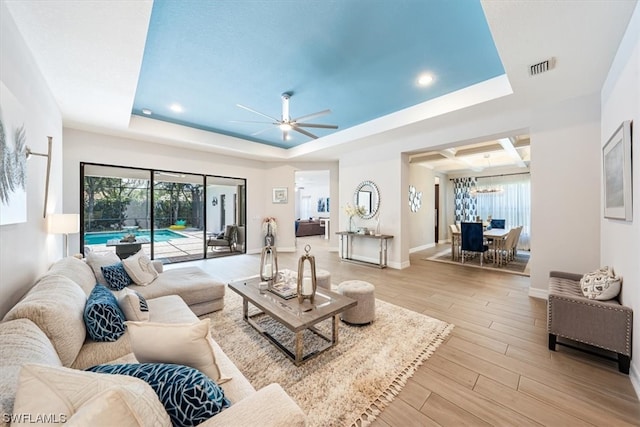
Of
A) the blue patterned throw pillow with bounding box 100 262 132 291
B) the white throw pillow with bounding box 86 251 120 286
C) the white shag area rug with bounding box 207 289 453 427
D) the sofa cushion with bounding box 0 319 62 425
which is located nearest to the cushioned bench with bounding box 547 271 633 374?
the white shag area rug with bounding box 207 289 453 427

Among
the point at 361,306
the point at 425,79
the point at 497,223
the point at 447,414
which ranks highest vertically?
the point at 425,79

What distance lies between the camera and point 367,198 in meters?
5.92

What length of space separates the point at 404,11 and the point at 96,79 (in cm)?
331

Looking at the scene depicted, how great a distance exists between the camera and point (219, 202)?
6.98m

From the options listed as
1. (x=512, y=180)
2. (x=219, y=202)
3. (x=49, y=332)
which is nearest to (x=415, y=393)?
(x=49, y=332)

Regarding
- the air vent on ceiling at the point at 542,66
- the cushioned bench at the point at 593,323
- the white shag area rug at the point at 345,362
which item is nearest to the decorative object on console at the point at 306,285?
the white shag area rug at the point at 345,362

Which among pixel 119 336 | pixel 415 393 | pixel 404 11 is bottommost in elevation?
pixel 415 393

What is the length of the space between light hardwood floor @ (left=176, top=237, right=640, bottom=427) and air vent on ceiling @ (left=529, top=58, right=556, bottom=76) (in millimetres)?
2757

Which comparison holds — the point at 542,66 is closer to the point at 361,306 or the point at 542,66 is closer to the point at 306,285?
the point at 361,306

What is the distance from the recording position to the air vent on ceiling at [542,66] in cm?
249

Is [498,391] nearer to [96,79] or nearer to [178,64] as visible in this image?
[178,64]

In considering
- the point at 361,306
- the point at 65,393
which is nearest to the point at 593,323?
the point at 361,306

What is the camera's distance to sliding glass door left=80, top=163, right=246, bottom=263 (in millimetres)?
4895

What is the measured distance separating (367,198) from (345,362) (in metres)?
4.27
